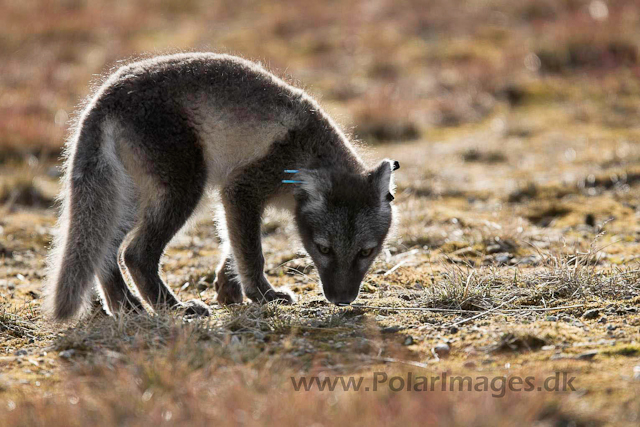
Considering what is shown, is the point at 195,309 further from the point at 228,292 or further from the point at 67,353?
the point at 67,353

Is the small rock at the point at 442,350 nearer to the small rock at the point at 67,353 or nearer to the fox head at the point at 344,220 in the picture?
the fox head at the point at 344,220

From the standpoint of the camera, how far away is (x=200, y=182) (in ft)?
16.2

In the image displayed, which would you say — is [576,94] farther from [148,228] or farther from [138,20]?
[138,20]

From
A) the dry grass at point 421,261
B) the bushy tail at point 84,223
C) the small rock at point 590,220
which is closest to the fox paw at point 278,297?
the dry grass at point 421,261

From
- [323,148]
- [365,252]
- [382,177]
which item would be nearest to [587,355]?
[365,252]

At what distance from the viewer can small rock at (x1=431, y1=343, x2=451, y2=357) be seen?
3980 millimetres

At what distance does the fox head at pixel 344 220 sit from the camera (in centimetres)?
496

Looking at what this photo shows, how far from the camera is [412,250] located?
20.9ft

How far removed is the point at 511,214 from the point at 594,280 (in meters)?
2.32

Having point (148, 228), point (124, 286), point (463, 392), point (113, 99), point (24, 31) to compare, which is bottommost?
point (463, 392)

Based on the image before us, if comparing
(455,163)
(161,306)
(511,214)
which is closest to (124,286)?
(161,306)

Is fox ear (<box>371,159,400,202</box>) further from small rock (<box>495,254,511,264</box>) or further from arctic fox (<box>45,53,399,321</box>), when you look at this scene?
small rock (<box>495,254,511,264</box>)

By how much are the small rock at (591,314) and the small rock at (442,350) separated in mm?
1005

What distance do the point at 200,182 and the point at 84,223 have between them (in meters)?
0.82
